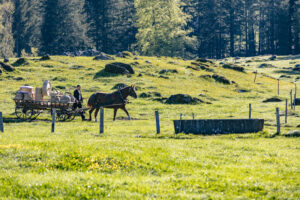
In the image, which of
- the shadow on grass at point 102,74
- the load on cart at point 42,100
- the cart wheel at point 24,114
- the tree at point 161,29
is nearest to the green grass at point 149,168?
the load on cart at point 42,100

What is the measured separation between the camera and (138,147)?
14.0m

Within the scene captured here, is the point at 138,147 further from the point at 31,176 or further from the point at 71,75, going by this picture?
the point at 71,75

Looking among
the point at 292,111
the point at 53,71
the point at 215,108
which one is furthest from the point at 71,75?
the point at 292,111

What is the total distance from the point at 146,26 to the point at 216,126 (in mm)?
69881

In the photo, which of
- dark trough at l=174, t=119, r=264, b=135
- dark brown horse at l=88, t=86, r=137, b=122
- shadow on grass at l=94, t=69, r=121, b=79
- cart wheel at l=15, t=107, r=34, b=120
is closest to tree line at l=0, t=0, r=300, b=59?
shadow on grass at l=94, t=69, r=121, b=79

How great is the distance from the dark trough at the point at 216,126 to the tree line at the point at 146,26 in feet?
206

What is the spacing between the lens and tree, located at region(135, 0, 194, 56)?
82312mm

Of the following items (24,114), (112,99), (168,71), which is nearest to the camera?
(112,99)

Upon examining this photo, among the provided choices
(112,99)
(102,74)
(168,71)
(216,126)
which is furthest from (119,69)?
(216,126)

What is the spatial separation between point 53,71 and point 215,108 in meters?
30.6

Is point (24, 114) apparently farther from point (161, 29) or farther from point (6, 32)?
point (6, 32)

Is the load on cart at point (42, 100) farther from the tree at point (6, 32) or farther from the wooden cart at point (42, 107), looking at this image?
the tree at point (6, 32)

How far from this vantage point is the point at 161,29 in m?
82.6

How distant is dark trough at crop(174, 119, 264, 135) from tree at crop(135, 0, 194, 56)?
62540 mm
